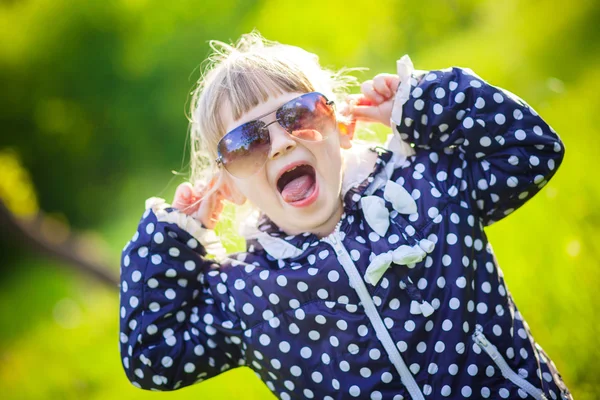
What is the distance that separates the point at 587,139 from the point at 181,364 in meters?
2.18

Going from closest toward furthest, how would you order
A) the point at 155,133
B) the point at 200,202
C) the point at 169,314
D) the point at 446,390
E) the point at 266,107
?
the point at 446,390, the point at 266,107, the point at 169,314, the point at 200,202, the point at 155,133

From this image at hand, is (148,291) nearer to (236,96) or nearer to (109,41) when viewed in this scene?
(236,96)

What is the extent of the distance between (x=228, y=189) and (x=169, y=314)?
1.54ft

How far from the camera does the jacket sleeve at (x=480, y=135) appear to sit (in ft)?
5.42

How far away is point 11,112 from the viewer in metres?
7.88

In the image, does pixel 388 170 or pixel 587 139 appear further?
pixel 587 139

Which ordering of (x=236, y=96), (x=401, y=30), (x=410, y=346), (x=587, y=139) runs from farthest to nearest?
(x=401, y=30), (x=587, y=139), (x=236, y=96), (x=410, y=346)

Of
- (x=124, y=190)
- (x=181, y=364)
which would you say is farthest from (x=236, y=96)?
(x=124, y=190)

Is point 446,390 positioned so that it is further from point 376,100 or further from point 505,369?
point 376,100

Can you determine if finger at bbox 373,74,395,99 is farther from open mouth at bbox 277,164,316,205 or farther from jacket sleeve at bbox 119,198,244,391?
jacket sleeve at bbox 119,198,244,391

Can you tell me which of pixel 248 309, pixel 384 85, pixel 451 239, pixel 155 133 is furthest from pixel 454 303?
pixel 155 133

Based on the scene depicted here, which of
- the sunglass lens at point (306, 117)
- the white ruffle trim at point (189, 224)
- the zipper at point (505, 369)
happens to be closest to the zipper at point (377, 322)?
the zipper at point (505, 369)

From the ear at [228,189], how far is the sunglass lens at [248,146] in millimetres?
194

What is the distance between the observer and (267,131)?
1.65m
